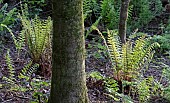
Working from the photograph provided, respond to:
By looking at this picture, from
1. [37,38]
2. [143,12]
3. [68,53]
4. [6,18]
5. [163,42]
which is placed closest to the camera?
[68,53]

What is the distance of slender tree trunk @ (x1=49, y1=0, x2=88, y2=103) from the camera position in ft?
9.50

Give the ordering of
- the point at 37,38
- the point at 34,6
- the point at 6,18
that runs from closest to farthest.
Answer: the point at 37,38 → the point at 6,18 → the point at 34,6

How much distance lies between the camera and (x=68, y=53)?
118 inches

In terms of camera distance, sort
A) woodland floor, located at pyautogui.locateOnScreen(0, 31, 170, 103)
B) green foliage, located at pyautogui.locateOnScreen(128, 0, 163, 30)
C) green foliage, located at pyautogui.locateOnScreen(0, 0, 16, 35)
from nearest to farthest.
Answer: woodland floor, located at pyautogui.locateOnScreen(0, 31, 170, 103) → green foliage, located at pyautogui.locateOnScreen(0, 0, 16, 35) → green foliage, located at pyautogui.locateOnScreen(128, 0, 163, 30)

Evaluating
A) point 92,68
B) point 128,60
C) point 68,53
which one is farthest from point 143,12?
point 68,53

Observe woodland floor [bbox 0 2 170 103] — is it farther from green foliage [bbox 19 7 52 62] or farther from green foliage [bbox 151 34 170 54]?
green foliage [bbox 19 7 52 62]

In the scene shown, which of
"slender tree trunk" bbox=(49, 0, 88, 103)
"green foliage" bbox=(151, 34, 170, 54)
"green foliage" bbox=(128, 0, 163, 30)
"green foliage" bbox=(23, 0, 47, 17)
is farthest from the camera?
"green foliage" bbox=(128, 0, 163, 30)

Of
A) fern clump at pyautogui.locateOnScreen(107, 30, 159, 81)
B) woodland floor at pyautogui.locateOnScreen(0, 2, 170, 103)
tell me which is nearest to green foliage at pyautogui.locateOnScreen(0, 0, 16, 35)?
woodland floor at pyautogui.locateOnScreen(0, 2, 170, 103)

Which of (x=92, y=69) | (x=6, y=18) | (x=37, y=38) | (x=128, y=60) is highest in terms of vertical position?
(x=6, y=18)

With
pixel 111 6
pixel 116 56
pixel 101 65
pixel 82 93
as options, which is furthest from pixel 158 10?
pixel 82 93

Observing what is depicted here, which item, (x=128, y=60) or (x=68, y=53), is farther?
(x=128, y=60)

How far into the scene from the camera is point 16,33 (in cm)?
709

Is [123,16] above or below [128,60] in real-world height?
above

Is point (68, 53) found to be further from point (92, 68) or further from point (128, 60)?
point (92, 68)
